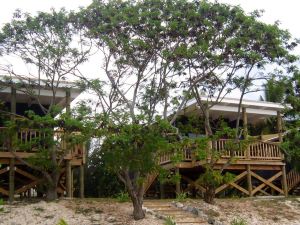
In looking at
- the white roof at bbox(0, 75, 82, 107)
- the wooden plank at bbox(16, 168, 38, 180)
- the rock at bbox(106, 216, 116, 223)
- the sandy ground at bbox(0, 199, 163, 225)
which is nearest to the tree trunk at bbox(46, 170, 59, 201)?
the sandy ground at bbox(0, 199, 163, 225)

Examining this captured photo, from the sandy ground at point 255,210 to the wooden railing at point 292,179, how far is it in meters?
4.38

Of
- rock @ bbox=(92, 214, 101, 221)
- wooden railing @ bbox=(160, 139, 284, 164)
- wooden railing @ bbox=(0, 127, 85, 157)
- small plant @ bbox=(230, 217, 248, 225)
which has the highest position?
wooden railing @ bbox=(0, 127, 85, 157)

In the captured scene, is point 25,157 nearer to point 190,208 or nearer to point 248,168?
point 190,208

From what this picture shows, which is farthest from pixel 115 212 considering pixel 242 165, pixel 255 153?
pixel 255 153

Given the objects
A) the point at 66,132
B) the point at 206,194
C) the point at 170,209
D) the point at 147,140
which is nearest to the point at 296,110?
the point at 206,194

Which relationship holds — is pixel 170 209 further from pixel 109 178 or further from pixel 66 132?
pixel 109 178

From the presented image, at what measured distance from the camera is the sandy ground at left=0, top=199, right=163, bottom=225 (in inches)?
579

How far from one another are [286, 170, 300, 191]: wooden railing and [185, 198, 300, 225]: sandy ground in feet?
14.4

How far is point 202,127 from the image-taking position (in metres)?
23.5

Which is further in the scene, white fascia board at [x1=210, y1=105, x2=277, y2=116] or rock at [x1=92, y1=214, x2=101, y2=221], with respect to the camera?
white fascia board at [x1=210, y1=105, x2=277, y2=116]

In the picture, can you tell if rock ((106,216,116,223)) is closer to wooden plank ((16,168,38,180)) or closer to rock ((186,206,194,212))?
rock ((186,206,194,212))

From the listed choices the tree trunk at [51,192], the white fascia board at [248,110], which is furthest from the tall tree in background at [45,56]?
the white fascia board at [248,110]

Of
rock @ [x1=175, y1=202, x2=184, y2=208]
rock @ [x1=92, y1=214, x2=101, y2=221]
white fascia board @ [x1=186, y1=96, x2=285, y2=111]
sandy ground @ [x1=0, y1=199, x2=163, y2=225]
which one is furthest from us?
white fascia board @ [x1=186, y1=96, x2=285, y2=111]

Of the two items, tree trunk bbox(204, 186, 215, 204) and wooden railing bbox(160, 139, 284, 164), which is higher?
wooden railing bbox(160, 139, 284, 164)
